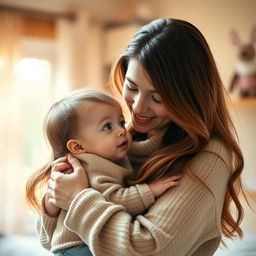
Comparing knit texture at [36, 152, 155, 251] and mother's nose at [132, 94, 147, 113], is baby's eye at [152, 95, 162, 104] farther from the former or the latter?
knit texture at [36, 152, 155, 251]

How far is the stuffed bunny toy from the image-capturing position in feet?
9.99

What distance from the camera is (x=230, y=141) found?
119cm

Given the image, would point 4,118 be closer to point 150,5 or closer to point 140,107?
point 150,5

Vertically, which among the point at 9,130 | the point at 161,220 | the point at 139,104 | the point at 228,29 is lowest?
the point at 9,130

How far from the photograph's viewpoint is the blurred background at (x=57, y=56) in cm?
329

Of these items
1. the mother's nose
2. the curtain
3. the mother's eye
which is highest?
the mother's eye

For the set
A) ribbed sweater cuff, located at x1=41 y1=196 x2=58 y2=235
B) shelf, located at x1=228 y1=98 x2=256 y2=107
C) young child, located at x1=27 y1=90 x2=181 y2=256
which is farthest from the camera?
shelf, located at x1=228 y1=98 x2=256 y2=107

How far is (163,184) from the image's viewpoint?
1.08 meters

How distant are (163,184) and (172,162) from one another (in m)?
0.09

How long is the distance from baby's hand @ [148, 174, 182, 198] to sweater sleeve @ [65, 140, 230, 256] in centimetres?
1

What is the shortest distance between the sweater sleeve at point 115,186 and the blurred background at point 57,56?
6.13 ft

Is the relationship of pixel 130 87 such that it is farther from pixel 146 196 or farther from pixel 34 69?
pixel 34 69

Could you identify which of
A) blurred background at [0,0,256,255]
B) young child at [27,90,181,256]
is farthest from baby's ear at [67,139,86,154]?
blurred background at [0,0,256,255]

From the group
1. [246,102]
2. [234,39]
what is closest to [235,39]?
[234,39]
